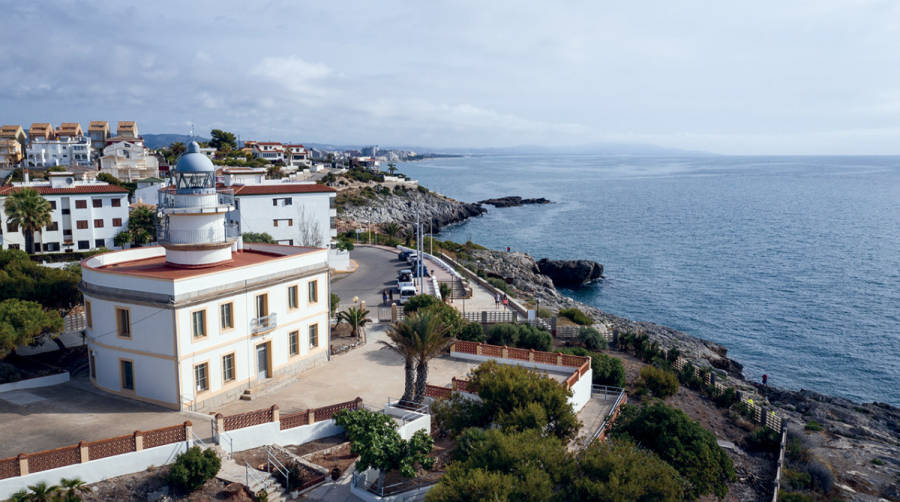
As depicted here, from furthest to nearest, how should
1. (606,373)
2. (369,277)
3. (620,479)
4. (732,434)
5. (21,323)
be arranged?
(369,277), (606,373), (732,434), (21,323), (620,479)

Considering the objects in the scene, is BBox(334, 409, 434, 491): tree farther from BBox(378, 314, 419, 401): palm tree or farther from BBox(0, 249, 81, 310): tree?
BBox(0, 249, 81, 310): tree

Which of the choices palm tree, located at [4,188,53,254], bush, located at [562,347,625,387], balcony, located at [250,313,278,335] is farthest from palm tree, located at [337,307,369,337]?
palm tree, located at [4,188,53,254]

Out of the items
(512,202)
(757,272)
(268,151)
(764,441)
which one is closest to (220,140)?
(268,151)

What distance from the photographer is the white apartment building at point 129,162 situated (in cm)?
10175

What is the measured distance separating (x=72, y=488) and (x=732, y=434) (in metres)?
25.7

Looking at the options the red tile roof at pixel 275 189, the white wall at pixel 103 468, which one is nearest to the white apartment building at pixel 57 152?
the red tile roof at pixel 275 189

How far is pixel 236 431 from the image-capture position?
20.6m

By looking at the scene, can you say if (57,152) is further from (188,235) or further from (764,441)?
(764,441)

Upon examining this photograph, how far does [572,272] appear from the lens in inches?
2933

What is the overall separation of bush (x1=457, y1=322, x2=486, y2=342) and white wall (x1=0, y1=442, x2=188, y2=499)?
16.1 meters

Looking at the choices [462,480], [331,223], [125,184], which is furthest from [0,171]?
[462,480]

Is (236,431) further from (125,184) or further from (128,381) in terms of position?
(125,184)

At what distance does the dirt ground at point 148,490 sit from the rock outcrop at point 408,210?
77.7 m

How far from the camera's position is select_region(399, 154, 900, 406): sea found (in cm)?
4706
